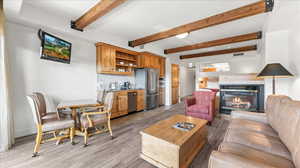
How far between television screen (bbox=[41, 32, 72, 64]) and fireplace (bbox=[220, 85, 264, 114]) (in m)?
4.75

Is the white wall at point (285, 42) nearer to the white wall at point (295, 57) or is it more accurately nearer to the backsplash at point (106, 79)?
the white wall at point (295, 57)

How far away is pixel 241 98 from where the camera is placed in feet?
12.3

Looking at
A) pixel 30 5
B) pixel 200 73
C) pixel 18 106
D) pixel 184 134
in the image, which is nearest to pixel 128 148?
pixel 184 134

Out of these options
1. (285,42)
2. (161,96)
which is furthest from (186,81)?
(285,42)

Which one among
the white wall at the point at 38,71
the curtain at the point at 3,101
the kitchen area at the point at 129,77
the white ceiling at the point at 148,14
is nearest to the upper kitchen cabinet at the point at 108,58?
the kitchen area at the point at 129,77

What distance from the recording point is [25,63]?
2574mm

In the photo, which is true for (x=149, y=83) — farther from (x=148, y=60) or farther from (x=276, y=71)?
(x=276, y=71)

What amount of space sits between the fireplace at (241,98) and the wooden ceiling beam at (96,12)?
3.96 metres

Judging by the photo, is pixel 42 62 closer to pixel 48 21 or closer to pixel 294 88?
pixel 48 21

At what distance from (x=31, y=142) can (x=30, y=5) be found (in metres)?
2.74

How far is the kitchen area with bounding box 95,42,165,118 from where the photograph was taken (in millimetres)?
3766

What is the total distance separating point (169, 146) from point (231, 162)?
74 cm

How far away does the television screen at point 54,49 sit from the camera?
7.86 feet

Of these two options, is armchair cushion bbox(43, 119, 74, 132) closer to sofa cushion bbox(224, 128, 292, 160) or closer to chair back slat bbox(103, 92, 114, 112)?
chair back slat bbox(103, 92, 114, 112)
